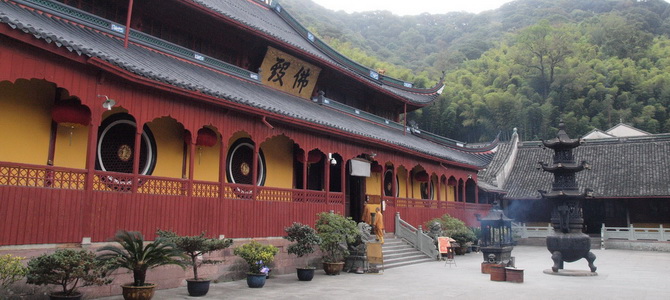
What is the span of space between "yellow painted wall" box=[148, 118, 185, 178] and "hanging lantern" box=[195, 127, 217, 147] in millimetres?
442

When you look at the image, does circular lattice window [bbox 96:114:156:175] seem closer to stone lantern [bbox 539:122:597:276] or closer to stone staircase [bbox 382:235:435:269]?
stone staircase [bbox 382:235:435:269]

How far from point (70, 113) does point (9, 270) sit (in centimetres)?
322

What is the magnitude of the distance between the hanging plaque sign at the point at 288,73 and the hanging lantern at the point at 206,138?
5.04 m

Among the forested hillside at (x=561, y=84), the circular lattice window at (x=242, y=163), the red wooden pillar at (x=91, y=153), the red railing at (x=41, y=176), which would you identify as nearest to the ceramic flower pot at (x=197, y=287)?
the red wooden pillar at (x=91, y=153)

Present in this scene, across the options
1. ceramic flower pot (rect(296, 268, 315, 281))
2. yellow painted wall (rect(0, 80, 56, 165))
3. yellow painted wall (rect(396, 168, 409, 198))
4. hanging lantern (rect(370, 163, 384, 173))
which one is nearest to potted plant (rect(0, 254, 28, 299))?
yellow painted wall (rect(0, 80, 56, 165))

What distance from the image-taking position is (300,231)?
1126 centimetres

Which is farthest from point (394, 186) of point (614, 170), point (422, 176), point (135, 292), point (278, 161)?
point (614, 170)

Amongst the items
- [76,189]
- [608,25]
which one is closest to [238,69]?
[76,189]

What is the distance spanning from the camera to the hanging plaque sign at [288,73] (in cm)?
1608

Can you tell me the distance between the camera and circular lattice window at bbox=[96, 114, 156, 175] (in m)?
9.76

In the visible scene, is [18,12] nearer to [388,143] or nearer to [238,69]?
[238,69]

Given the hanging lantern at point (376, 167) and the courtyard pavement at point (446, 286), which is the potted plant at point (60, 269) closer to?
the courtyard pavement at point (446, 286)

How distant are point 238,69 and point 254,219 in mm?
5278

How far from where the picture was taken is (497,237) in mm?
14648
